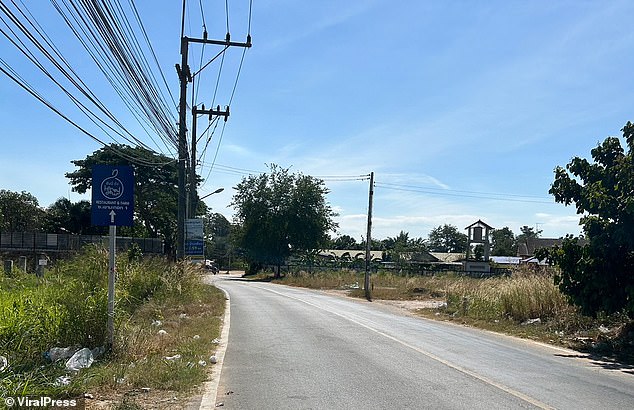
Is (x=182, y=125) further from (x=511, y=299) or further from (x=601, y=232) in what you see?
(x=601, y=232)

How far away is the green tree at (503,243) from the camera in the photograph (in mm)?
108956

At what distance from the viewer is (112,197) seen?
→ 33.0 ft

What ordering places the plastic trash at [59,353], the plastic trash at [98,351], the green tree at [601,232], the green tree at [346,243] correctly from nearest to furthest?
the plastic trash at [59,353]
the plastic trash at [98,351]
the green tree at [601,232]
the green tree at [346,243]

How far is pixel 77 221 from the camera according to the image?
6038cm

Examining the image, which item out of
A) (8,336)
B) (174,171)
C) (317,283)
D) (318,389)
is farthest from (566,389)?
(174,171)

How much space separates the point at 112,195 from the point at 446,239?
132612 mm

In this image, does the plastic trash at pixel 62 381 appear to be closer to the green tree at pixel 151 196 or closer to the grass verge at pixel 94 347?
the grass verge at pixel 94 347

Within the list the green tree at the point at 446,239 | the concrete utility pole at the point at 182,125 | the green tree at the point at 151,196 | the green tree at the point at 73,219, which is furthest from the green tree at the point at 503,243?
the concrete utility pole at the point at 182,125

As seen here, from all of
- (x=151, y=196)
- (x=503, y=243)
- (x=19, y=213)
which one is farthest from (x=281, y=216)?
(x=503, y=243)

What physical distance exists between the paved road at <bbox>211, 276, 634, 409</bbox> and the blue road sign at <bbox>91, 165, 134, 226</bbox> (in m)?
3.08

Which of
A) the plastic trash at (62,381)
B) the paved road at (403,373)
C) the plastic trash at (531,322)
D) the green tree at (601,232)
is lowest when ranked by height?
the plastic trash at (531,322)

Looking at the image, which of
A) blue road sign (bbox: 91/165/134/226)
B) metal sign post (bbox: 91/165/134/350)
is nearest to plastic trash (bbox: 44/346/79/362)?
metal sign post (bbox: 91/165/134/350)

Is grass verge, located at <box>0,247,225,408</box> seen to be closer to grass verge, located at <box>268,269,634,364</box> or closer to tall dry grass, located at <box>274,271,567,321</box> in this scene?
grass verge, located at <box>268,269,634,364</box>

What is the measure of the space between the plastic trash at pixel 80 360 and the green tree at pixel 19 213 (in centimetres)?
5917
